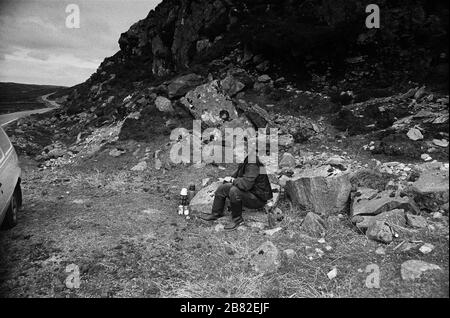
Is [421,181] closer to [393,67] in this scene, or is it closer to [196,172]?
[196,172]

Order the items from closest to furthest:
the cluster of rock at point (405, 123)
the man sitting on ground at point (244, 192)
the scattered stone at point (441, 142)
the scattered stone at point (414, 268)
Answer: the scattered stone at point (414, 268)
the man sitting on ground at point (244, 192)
the scattered stone at point (441, 142)
the cluster of rock at point (405, 123)

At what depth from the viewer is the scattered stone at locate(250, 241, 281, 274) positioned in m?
5.65

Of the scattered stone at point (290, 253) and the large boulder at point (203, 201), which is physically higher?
the large boulder at point (203, 201)

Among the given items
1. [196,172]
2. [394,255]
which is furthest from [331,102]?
[394,255]

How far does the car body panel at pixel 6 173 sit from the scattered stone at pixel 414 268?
6071 mm

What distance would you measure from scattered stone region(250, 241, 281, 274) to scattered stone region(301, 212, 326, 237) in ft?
3.36

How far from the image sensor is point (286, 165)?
10.3 m

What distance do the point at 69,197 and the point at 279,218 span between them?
200 inches

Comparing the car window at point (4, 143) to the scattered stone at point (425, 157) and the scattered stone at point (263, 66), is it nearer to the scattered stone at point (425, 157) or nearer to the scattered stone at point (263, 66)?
the scattered stone at point (425, 157)

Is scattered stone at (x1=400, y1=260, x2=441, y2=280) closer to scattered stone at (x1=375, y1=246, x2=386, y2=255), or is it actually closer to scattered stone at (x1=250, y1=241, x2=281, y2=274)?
scattered stone at (x1=375, y1=246, x2=386, y2=255)

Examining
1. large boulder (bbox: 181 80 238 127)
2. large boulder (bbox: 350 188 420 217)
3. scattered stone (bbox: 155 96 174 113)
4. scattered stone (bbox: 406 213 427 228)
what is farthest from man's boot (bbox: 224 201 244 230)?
scattered stone (bbox: 155 96 174 113)

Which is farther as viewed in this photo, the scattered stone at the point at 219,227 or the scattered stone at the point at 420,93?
the scattered stone at the point at 420,93

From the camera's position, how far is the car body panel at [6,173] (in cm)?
612

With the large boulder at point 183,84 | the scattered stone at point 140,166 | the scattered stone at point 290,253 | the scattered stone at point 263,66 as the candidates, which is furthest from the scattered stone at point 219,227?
the scattered stone at point 263,66
